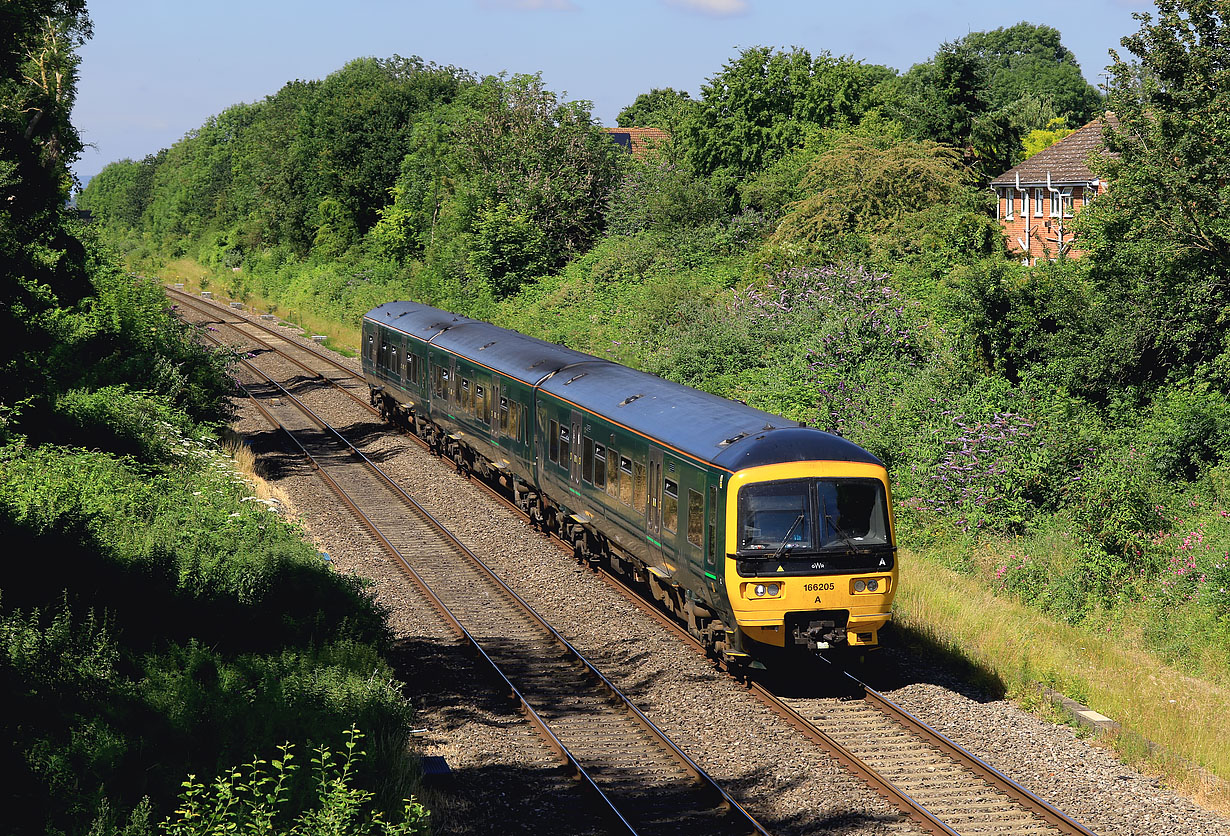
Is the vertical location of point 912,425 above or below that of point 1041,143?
below

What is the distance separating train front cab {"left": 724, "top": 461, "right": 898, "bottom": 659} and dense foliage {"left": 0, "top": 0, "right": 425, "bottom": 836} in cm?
386

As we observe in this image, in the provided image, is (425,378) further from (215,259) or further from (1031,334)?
(215,259)

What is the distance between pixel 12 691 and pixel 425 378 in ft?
56.9

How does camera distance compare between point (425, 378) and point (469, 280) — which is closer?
point (425, 378)

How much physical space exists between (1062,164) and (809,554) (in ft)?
103

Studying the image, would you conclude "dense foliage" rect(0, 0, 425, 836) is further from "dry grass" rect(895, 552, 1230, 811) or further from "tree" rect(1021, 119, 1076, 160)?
"tree" rect(1021, 119, 1076, 160)

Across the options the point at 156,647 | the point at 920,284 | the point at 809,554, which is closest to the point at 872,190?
the point at 920,284

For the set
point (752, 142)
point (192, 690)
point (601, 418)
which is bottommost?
point (192, 690)

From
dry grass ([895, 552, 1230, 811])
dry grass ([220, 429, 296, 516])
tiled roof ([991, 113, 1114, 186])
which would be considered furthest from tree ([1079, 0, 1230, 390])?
tiled roof ([991, 113, 1114, 186])

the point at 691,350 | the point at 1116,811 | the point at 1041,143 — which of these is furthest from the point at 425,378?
the point at 1041,143

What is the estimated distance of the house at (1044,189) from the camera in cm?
3791

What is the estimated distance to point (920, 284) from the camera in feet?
88.9

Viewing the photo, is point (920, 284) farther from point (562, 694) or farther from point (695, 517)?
point (562, 694)

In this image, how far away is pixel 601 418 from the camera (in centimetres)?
1630
